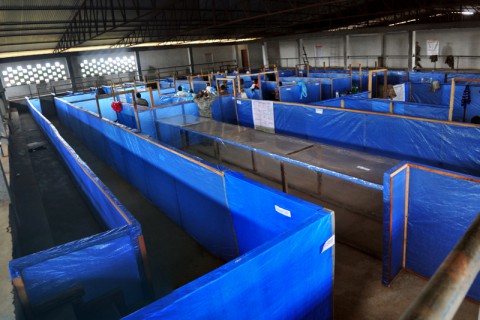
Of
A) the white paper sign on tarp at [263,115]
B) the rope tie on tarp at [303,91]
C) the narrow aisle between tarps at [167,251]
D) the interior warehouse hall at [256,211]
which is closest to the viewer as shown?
the interior warehouse hall at [256,211]

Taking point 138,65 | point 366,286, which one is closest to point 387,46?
point 138,65

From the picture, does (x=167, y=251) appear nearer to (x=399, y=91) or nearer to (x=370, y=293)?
(x=370, y=293)

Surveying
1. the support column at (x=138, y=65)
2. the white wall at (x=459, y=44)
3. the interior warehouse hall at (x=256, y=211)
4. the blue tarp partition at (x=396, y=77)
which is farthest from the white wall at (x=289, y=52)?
the interior warehouse hall at (x=256, y=211)

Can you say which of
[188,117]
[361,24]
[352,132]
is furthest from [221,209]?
[361,24]

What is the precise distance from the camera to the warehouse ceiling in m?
15.9

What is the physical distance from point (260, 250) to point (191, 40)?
31102 millimetres

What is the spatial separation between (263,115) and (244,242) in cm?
630

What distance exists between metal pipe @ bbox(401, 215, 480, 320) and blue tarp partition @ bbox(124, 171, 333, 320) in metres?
1.70

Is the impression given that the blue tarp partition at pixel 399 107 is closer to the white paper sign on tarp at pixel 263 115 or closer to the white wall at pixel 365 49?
the white paper sign on tarp at pixel 263 115

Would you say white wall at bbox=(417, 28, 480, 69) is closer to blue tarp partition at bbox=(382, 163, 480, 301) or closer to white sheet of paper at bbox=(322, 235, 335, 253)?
blue tarp partition at bbox=(382, 163, 480, 301)

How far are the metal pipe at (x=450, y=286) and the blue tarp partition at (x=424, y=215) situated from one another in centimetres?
325

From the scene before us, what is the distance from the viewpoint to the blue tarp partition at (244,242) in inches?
90.4

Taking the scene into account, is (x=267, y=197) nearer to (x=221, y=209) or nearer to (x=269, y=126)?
(x=221, y=209)

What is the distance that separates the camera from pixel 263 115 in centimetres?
→ 1011
